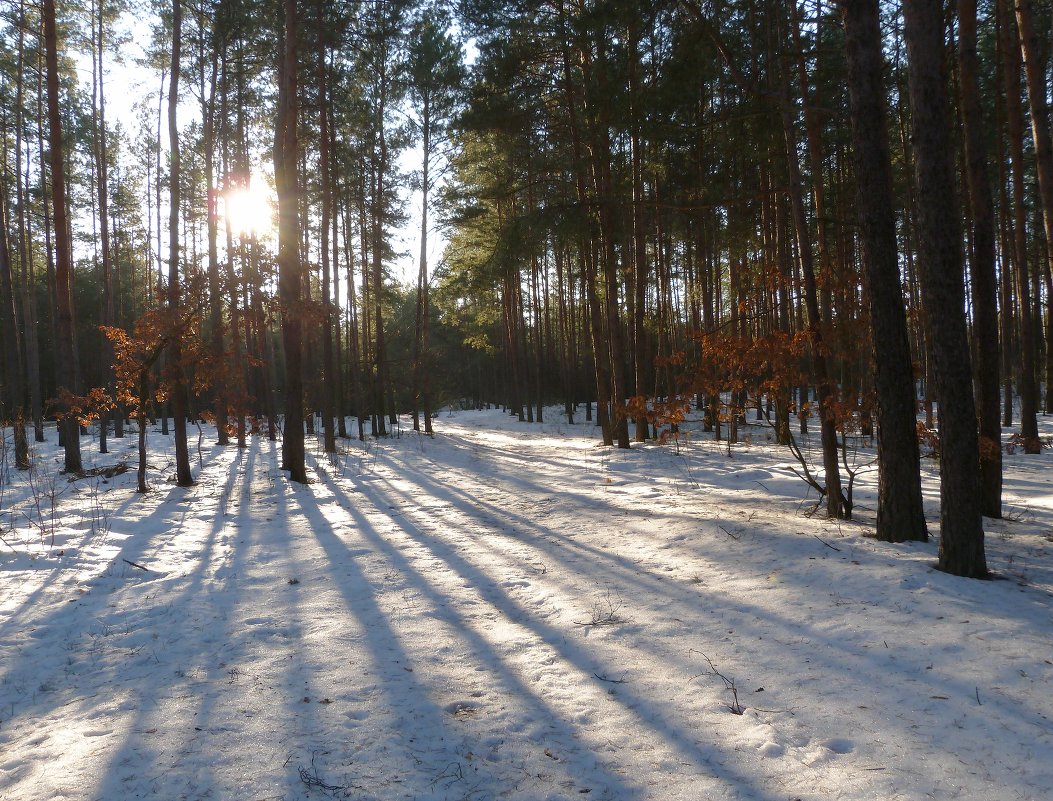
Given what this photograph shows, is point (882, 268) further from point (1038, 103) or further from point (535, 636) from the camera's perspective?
point (1038, 103)

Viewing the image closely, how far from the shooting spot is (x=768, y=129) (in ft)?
26.8

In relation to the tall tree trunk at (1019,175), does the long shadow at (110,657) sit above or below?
below

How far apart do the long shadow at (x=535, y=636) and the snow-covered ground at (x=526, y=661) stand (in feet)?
0.07

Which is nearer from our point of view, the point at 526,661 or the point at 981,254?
the point at 526,661

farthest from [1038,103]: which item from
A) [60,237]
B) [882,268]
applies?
[60,237]

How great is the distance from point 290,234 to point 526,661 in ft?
32.8

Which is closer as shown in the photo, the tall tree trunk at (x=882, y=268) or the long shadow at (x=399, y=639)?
the long shadow at (x=399, y=639)

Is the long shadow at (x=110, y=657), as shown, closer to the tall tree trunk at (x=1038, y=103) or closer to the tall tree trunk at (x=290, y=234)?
the tall tree trunk at (x=290, y=234)

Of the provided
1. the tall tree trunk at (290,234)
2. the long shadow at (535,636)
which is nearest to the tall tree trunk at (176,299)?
the tall tree trunk at (290,234)

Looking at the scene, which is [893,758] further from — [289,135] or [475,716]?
[289,135]

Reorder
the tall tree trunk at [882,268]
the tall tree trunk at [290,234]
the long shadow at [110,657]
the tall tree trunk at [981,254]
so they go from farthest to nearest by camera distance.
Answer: the tall tree trunk at [290,234], the tall tree trunk at [981,254], the tall tree trunk at [882,268], the long shadow at [110,657]

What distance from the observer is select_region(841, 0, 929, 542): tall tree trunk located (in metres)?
5.75

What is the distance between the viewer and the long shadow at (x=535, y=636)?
9.46 ft

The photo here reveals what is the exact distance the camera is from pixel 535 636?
4.39 m
